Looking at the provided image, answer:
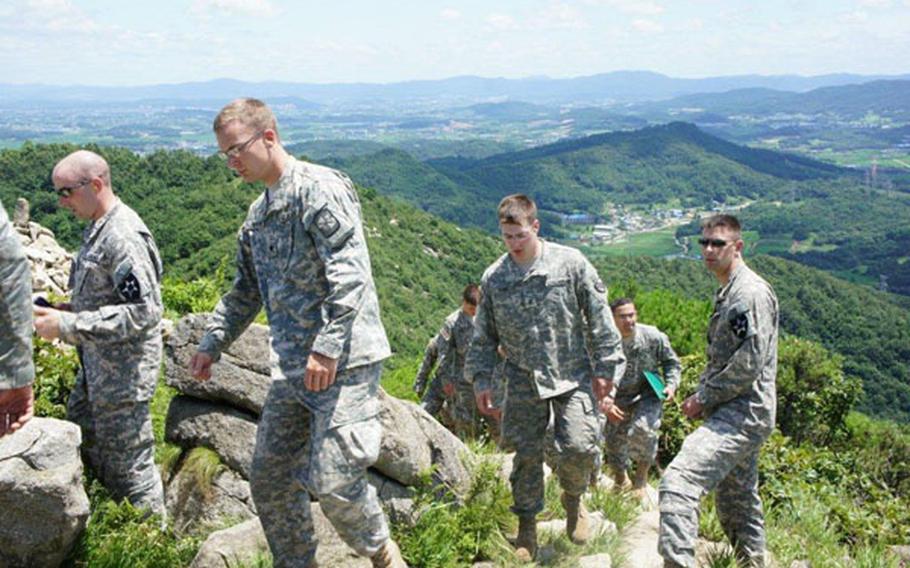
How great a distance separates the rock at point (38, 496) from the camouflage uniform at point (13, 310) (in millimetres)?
469

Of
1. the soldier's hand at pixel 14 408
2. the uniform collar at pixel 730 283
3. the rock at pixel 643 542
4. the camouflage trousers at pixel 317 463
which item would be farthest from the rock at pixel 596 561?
the soldier's hand at pixel 14 408

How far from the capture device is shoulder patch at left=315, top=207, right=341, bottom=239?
3047 millimetres

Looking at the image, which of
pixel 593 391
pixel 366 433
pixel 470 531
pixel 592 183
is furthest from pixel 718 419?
pixel 592 183

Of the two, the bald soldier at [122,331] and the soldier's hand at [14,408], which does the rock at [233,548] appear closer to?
the bald soldier at [122,331]

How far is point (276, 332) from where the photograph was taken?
3.26 m

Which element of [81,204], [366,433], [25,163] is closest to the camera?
[366,433]

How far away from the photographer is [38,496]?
10.5 feet

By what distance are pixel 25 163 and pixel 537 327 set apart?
4775 cm

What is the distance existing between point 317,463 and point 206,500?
1.71 m

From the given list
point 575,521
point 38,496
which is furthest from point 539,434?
point 38,496

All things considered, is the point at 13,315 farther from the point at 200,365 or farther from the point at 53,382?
the point at 53,382

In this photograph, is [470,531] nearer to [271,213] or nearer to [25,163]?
[271,213]

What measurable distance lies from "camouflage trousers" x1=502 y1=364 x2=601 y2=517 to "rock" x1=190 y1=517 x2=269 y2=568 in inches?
61.9

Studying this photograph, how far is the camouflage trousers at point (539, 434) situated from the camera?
433cm
